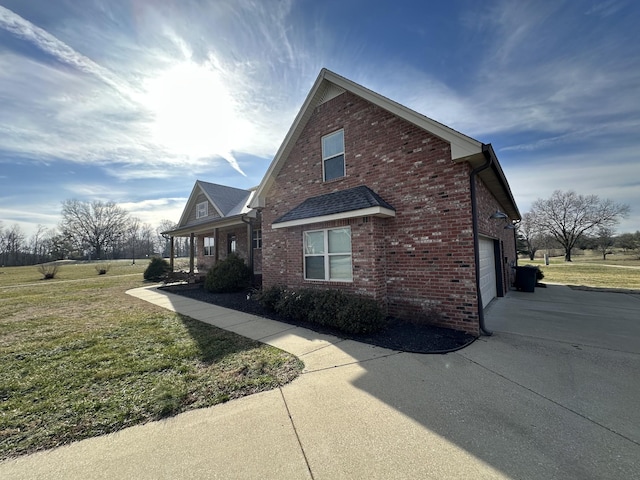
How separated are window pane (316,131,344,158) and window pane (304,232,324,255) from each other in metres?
2.70

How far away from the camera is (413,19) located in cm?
704

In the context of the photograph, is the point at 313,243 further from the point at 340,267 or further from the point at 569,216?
the point at 569,216

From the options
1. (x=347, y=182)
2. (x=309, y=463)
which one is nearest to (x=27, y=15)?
(x=347, y=182)

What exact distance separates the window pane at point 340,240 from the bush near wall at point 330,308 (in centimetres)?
125

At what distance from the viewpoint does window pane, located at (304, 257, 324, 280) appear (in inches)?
303

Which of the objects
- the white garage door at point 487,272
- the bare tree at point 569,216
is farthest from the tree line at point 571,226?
the white garage door at point 487,272

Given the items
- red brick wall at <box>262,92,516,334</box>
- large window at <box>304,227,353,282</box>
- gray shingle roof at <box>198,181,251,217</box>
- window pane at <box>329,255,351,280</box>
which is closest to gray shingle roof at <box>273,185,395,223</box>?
red brick wall at <box>262,92,516,334</box>

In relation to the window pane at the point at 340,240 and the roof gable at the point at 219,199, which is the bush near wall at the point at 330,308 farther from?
the roof gable at the point at 219,199

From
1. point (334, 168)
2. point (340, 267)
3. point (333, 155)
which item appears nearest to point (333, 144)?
point (333, 155)

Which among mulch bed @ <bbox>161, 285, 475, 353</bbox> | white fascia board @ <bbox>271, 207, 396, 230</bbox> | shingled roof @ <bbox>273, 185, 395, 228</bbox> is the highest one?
shingled roof @ <bbox>273, 185, 395, 228</bbox>

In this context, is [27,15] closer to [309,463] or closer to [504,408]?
[309,463]

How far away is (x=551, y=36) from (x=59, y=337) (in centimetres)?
1441

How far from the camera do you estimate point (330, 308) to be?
20.0 ft

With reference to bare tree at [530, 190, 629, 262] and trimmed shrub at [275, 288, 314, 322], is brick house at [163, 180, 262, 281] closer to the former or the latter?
trimmed shrub at [275, 288, 314, 322]
